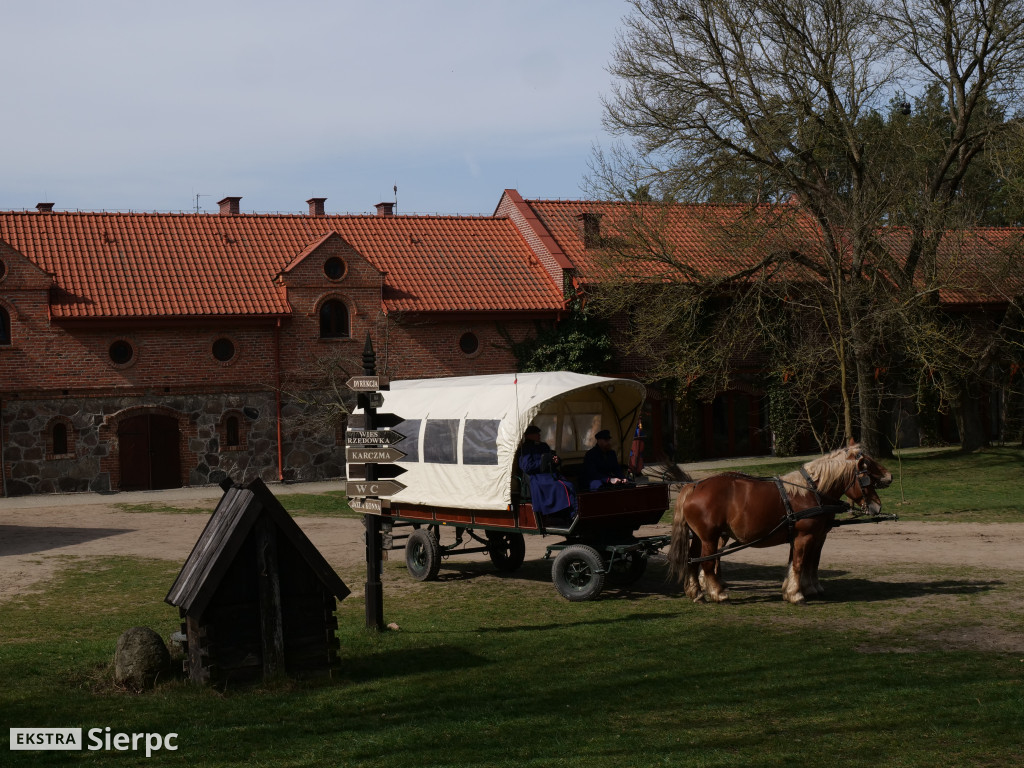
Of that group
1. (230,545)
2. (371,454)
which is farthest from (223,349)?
Result: (230,545)

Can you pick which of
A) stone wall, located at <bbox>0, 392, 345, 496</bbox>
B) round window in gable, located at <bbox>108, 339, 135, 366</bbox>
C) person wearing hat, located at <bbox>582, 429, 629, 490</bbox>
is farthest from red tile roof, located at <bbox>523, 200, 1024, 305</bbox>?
person wearing hat, located at <bbox>582, 429, 629, 490</bbox>

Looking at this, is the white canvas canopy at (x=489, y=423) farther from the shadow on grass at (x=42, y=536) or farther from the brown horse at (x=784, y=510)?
the shadow on grass at (x=42, y=536)

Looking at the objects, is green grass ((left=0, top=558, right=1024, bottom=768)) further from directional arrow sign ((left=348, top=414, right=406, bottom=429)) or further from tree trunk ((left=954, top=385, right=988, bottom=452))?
tree trunk ((left=954, top=385, right=988, bottom=452))

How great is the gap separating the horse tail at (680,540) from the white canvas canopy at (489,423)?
5.73 ft

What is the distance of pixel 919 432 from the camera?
3675cm

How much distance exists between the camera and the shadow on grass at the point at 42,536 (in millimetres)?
19000

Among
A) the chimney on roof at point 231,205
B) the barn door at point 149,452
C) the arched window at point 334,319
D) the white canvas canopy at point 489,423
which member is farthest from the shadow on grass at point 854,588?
the chimney on roof at point 231,205


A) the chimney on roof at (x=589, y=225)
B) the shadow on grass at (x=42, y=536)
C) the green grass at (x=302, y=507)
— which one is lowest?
the shadow on grass at (x=42, y=536)

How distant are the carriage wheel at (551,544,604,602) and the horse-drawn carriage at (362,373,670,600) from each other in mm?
14

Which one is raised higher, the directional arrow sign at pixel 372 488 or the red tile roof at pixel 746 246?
the red tile roof at pixel 746 246

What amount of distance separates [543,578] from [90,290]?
19140 mm

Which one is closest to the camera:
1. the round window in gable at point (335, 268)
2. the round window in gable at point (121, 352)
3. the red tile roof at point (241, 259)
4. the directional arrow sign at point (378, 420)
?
the directional arrow sign at point (378, 420)

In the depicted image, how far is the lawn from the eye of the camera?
7.34 m

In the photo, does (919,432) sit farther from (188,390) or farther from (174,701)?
(174,701)
